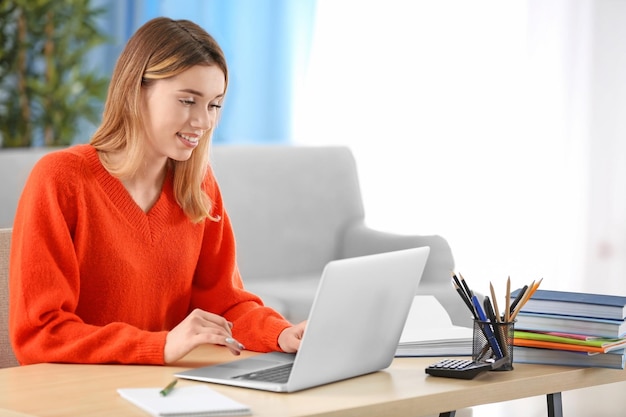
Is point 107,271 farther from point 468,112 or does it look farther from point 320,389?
point 468,112

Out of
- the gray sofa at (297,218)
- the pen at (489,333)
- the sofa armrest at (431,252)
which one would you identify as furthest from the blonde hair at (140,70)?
the gray sofa at (297,218)

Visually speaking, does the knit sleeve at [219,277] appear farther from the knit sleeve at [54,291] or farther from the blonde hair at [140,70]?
the knit sleeve at [54,291]

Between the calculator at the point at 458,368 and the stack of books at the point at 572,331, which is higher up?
the stack of books at the point at 572,331

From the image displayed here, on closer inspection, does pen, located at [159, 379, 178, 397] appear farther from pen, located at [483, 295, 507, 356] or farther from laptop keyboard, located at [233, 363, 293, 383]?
pen, located at [483, 295, 507, 356]

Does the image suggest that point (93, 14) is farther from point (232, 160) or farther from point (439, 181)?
point (439, 181)

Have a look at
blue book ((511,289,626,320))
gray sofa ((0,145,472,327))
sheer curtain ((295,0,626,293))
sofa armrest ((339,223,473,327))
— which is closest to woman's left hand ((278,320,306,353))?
blue book ((511,289,626,320))

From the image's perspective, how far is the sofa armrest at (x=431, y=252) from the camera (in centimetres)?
333

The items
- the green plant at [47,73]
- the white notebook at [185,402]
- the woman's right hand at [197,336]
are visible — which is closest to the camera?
the white notebook at [185,402]

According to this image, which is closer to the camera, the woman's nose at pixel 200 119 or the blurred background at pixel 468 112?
the woman's nose at pixel 200 119

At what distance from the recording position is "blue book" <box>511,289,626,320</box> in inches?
60.8

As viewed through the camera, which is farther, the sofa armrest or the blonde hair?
the sofa armrest

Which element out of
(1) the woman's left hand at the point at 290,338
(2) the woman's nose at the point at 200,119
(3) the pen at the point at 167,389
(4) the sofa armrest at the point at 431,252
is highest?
(2) the woman's nose at the point at 200,119

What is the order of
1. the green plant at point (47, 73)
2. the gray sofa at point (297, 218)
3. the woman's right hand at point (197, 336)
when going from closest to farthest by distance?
the woman's right hand at point (197, 336) < the gray sofa at point (297, 218) < the green plant at point (47, 73)

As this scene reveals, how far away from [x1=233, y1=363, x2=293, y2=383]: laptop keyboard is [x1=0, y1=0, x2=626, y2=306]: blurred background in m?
2.38
